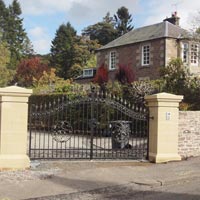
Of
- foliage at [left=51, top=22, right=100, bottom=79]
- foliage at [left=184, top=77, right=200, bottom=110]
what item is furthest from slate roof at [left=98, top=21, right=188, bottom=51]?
foliage at [left=51, top=22, right=100, bottom=79]

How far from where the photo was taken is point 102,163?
511 inches

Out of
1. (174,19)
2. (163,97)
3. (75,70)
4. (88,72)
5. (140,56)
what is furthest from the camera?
(75,70)

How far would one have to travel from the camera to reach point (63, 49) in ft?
247

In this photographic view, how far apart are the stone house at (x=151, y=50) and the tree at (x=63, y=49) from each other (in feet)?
86.6

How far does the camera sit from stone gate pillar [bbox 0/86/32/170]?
38.1ft

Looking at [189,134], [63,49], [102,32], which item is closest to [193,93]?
[189,134]

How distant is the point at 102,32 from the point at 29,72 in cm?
2519

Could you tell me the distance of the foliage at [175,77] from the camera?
2266cm

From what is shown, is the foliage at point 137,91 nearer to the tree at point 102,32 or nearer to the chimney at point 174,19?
the chimney at point 174,19

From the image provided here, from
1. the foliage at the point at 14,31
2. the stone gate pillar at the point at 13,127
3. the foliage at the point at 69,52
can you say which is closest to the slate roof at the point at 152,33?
the foliage at the point at 69,52

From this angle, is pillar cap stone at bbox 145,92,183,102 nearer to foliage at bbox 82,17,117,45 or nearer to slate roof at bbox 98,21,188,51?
slate roof at bbox 98,21,188,51

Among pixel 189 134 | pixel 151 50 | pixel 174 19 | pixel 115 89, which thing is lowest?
pixel 189 134

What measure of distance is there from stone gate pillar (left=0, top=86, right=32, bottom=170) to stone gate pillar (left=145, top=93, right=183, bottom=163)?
12.7ft

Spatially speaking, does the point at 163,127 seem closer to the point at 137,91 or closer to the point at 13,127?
the point at 13,127
